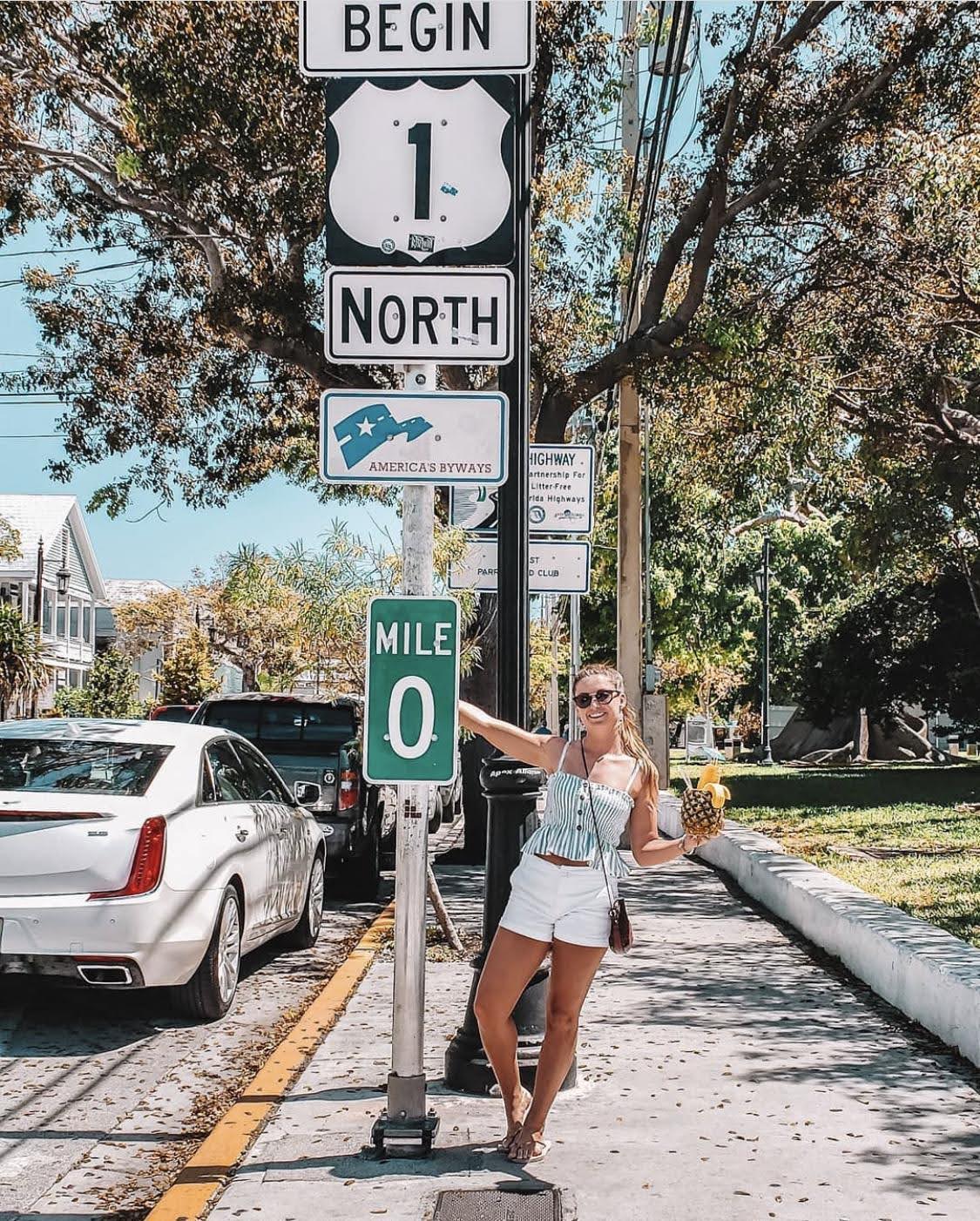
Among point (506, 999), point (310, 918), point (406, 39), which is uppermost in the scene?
point (406, 39)

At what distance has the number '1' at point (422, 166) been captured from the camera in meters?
5.12

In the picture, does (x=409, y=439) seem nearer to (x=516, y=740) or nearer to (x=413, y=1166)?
(x=516, y=740)

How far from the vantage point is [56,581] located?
4922 cm

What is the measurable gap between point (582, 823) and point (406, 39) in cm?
281

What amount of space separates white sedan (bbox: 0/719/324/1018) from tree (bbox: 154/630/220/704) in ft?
131

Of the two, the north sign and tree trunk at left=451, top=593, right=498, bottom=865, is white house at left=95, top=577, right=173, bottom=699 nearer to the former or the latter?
tree trunk at left=451, top=593, right=498, bottom=865

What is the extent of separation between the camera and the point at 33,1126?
224 inches

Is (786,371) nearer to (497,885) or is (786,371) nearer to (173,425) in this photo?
(173,425)

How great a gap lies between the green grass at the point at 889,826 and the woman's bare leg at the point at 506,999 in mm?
841

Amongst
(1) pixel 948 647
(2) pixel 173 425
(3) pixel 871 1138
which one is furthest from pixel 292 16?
(1) pixel 948 647

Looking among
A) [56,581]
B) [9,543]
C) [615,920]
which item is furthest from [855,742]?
[615,920]

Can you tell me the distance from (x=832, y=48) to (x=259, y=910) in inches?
425

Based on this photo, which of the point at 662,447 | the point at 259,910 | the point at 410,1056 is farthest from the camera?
the point at 662,447

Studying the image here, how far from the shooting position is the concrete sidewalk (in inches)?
180
